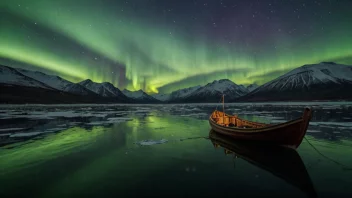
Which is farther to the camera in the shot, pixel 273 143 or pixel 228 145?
pixel 228 145

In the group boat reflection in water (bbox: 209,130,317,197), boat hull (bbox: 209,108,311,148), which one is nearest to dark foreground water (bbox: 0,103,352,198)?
boat reflection in water (bbox: 209,130,317,197)

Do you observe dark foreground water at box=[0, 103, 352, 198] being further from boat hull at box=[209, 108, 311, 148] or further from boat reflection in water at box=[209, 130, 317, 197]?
boat hull at box=[209, 108, 311, 148]

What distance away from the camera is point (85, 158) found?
13.9 metres

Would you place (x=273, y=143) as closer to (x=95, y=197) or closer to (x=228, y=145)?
(x=228, y=145)

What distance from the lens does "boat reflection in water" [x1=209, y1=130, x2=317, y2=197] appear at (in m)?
9.72

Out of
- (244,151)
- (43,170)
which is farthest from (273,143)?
(43,170)

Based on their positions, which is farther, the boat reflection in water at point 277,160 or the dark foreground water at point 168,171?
the boat reflection in water at point 277,160

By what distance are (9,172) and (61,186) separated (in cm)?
433

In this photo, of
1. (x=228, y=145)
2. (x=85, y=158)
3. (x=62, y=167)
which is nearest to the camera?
(x=62, y=167)

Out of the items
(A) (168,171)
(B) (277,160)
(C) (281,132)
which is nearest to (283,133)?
(C) (281,132)

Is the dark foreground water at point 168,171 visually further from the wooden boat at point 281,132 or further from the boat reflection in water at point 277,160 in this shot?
the wooden boat at point 281,132

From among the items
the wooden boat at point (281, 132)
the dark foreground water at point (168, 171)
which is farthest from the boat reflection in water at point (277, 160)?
the wooden boat at point (281, 132)

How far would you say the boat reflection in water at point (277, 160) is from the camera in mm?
9716

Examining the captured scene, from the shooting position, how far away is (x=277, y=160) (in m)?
13.2
